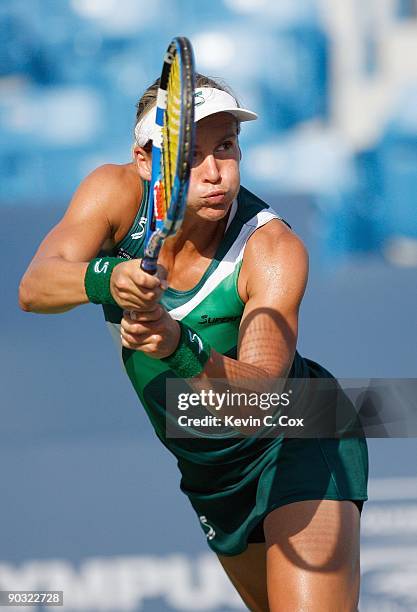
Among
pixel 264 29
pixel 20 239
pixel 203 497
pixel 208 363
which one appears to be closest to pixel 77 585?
pixel 203 497

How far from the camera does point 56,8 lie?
4828 millimetres

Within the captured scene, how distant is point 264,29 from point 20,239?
1455 mm

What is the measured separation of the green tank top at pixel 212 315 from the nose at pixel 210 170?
0.28 m

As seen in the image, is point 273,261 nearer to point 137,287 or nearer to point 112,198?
point 112,198

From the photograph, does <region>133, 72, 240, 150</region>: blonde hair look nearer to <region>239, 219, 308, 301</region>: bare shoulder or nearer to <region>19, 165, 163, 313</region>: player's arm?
<region>19, 165, 163, 313</region>: player's arm

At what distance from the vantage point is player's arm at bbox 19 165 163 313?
7.30ft

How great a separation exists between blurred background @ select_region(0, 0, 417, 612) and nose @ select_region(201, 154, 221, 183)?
1.79 m

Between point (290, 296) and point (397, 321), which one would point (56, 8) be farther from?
point (290, 296)

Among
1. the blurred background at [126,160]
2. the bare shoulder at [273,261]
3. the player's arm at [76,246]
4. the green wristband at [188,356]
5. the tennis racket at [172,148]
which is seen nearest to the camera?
the tennis racket at [172,148]

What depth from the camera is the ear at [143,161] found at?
2488 millimetres

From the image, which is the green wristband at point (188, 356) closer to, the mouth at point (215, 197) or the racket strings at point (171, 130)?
the racket strings at point (171, 130)

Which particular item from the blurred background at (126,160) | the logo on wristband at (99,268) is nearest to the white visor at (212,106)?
the logo on wristband at (99,268)

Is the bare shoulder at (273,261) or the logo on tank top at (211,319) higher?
the bare shoulder at (273,261)

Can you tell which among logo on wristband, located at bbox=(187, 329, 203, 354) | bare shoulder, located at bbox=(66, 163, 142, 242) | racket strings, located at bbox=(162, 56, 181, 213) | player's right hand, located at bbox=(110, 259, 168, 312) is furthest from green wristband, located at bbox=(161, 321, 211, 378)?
bare shoulder, located at bbox=(66, 163, 142, 242)
